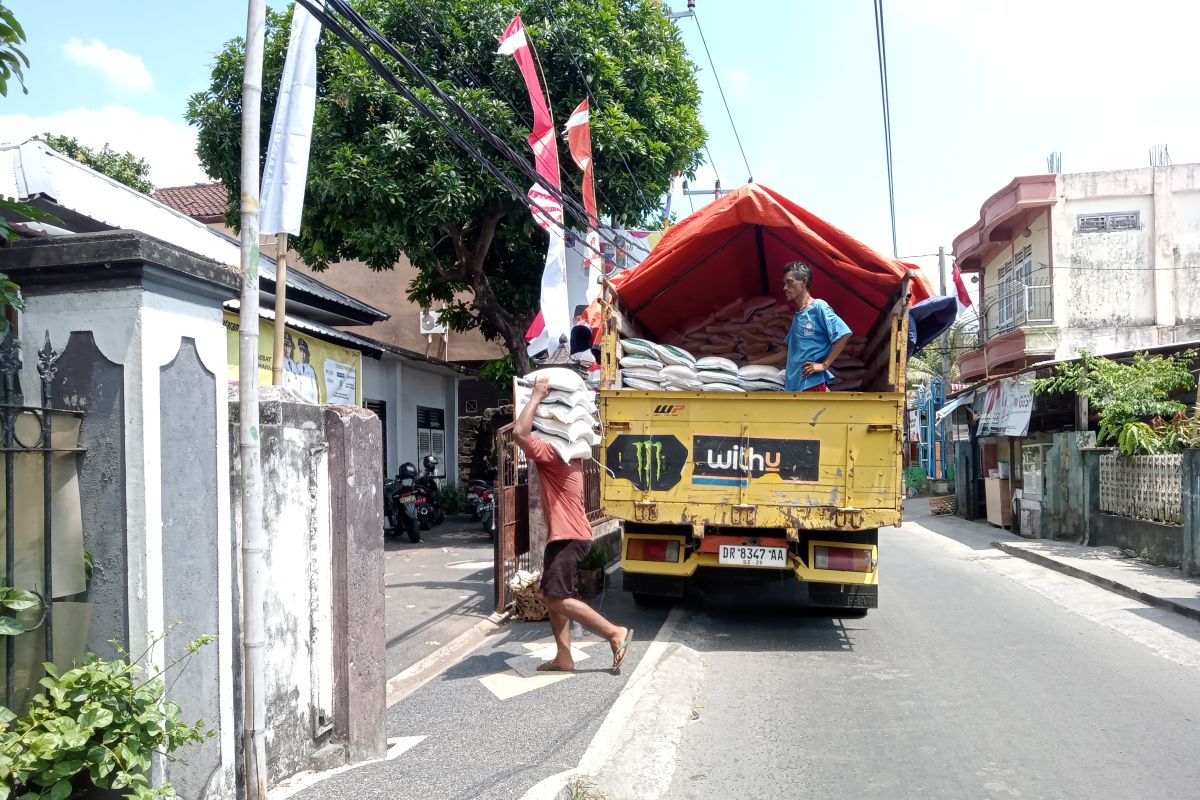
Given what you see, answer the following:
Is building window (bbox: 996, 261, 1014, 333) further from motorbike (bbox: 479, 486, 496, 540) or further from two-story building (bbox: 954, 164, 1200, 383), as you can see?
motorbike (bbox: 479, 486, 496, 540)

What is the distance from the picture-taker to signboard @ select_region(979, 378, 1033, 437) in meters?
16.9

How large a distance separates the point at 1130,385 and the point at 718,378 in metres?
9.54

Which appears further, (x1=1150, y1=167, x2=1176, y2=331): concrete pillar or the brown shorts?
(x1=1150, y1=167, x2=1176, y2=331): concrete pillar

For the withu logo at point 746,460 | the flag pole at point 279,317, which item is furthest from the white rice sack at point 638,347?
the flag pole at point 279,317

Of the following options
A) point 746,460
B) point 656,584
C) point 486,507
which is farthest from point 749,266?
point 486,507

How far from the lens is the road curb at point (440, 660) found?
5840mm

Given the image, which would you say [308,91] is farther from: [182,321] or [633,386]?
[633,386]

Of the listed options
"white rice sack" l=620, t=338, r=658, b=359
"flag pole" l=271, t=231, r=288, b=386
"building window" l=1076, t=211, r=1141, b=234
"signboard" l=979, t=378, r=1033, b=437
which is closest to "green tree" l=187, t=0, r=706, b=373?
"white rice sack" l=620, t=338, r=658, b=359

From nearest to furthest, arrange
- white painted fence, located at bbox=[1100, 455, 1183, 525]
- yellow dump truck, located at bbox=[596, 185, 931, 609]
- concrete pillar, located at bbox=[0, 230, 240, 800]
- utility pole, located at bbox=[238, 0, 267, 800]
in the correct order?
1. concrete pillar, located at bbox=[0, 230, 240, 800]
2. utility pole, located at bbox=[238, 0, 267, 800]
3. yellow dump truck, located at bbox=[596, 185, 931, 609]
4. white painted fence, located at bbox=[1100, 455, 1183, 525]

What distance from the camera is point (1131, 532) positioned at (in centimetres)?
1280

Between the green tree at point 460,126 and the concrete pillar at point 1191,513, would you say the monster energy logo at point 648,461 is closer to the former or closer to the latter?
the green tree at point 460,126

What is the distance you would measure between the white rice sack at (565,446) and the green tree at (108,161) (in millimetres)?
16599

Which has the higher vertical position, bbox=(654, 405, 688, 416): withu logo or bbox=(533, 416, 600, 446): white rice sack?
bbox=(654, 405, 688, 416): withu logo

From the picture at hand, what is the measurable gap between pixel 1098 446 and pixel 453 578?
35.7 ft
